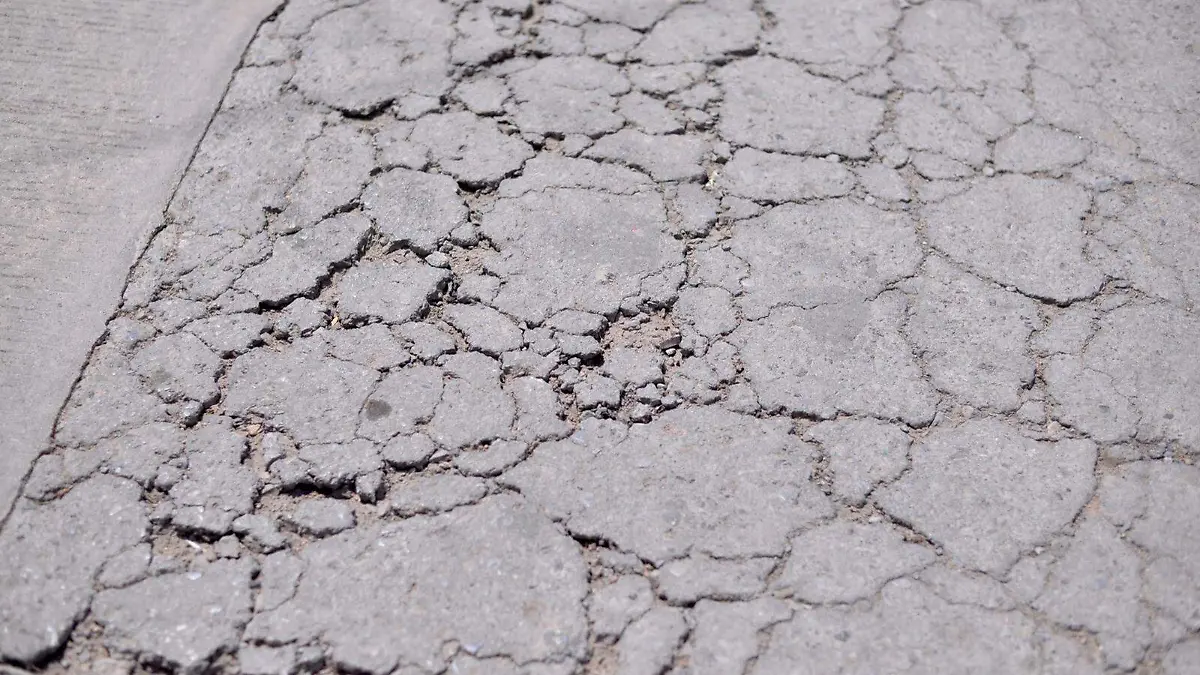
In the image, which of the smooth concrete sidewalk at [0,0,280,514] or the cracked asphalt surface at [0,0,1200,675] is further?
the smooth concrete sidewalk at [0,0,280,514]

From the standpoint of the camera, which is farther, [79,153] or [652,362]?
[79,153]

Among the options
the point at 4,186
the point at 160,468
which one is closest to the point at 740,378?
the point at 160,468

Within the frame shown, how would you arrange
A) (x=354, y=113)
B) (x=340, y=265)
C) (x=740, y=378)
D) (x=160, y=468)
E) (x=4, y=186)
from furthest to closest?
(x=354, y=113)
(x=4, y=186)
(x=340, y=265)
(x=740, y=378)
(x=160, y=468)

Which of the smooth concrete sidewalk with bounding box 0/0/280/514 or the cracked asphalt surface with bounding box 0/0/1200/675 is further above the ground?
the smooth concrete sidewalk with bounding box 0/0/280/514

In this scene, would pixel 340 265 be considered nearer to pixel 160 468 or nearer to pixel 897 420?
pixel 160 468

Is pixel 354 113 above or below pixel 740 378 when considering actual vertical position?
above

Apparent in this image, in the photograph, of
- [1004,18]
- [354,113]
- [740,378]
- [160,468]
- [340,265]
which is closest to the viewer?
[160,468]

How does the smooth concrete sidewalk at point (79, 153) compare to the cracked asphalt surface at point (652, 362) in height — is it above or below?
above

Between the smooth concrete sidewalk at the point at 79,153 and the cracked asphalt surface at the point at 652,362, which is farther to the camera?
the smooth concrete sidewalk at the point at 79,153
